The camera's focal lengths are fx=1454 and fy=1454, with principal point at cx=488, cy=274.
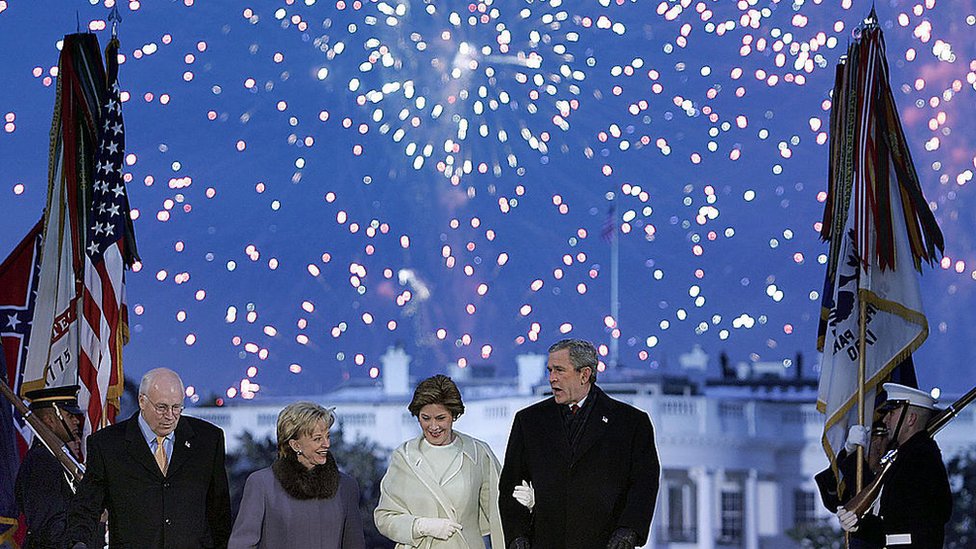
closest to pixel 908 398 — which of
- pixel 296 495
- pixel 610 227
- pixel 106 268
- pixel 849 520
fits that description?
pixel 849 520

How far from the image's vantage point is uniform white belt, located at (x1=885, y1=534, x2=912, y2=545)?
579cm

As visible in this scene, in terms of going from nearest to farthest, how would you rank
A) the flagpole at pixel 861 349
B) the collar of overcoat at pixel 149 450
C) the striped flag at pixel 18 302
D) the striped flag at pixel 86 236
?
1. the collar of overcoat at pixel 149 450
2. the flagpole at pixel 861 349
3. the striped flag at pixel 86 236
4. the striped flag at pixel 18 302

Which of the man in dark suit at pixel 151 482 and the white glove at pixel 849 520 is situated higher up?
the man in dark suit at pixel 151 482

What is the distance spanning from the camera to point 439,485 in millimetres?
5488

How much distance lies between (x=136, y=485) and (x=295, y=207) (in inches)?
592

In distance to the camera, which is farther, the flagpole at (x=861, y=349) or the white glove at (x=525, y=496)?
the flagpole at (x=861, y=349)

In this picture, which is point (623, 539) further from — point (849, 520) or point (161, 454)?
point (161, 454)

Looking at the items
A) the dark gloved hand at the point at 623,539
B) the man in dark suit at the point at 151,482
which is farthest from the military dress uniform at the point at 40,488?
the dark gloved hand at the point at 623,539

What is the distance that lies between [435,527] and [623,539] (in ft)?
2.27

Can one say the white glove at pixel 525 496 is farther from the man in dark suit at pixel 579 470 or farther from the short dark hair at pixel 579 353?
the short dark hair at pixel 579 353

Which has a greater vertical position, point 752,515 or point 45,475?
point 45,475

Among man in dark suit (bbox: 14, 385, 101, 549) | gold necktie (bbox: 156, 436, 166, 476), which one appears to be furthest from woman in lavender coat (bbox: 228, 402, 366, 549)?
man in dark suit (bbox: 14, 385, 101, 549)

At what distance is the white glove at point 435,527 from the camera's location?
17.6 feet

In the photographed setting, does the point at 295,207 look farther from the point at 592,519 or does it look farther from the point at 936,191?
the point at 592,519
